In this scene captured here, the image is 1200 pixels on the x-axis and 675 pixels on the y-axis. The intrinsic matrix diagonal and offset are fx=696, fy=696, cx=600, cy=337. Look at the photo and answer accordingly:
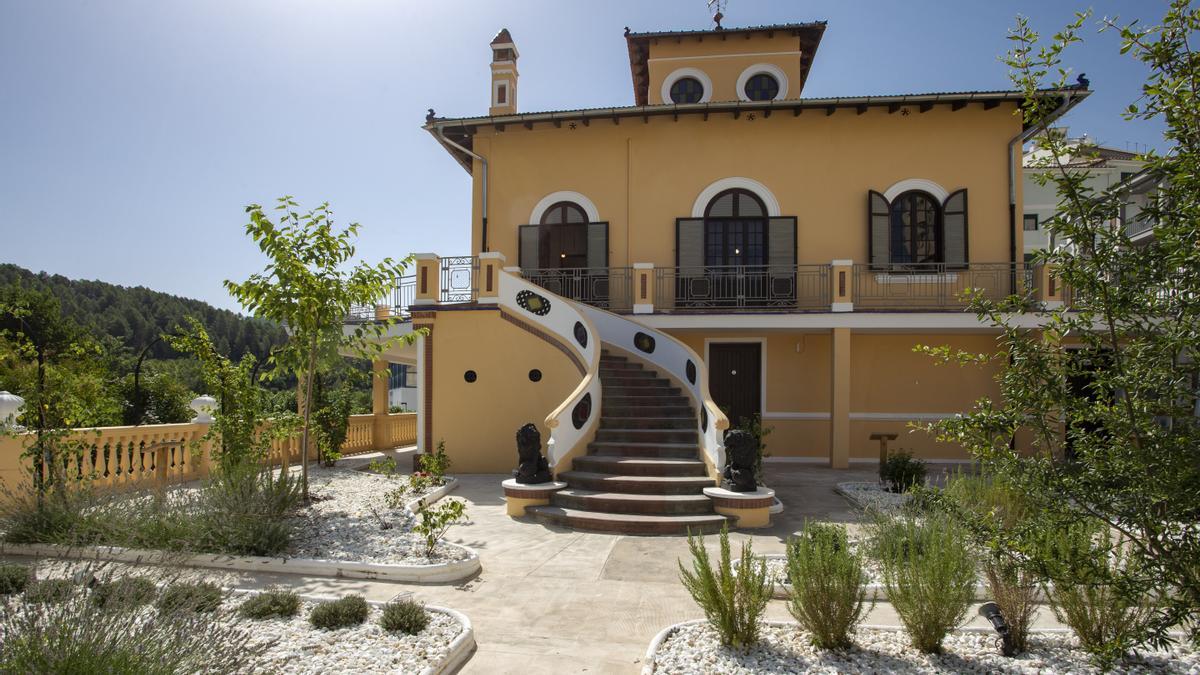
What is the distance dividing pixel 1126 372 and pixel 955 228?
471 inches

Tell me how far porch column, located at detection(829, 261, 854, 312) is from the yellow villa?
4cm

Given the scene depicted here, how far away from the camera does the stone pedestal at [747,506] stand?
26.9 feet

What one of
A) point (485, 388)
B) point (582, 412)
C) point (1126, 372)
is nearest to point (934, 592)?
point (1126, 372)

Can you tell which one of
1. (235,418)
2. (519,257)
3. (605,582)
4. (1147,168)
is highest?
(519,257)

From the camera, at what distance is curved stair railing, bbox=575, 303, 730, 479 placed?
30.8 ft

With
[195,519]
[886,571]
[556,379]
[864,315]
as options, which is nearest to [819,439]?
[864,315]

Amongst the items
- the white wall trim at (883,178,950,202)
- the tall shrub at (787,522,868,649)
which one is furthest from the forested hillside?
the tall shrub at (787,522,868,649)

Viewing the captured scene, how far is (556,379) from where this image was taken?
1200 centimetres

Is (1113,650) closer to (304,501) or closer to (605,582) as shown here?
(605,582)

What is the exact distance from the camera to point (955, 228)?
45.5 feet

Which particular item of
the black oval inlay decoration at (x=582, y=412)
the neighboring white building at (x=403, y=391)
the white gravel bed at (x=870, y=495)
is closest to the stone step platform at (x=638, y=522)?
the black oval inlay decoration at (x=582, y=412)

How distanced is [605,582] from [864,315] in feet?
28.7

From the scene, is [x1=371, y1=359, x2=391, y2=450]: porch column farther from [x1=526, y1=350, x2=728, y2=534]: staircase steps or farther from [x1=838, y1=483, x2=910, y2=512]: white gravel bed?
[x1=838, y1=483, x2=910, y2=512]: white gravel bed

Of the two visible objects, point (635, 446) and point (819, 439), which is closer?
point (635, 446)
